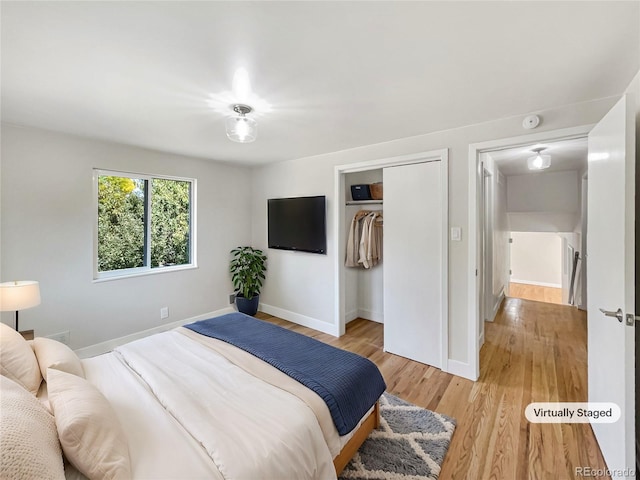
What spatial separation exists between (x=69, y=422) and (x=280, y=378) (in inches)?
35.5

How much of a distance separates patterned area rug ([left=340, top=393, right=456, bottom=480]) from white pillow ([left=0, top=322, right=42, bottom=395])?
1638mm

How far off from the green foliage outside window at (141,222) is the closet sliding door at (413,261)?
2687 mm

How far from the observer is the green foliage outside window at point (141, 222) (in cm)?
318

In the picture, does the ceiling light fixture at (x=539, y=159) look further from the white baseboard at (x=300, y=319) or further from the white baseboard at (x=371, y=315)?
the white baseboard at (x=300, y=319)

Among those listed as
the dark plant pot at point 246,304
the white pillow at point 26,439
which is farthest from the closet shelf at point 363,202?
the white pillow at point 26,439

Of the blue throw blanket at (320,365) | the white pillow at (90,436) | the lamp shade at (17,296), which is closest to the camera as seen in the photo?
the white pillow at (90,436)

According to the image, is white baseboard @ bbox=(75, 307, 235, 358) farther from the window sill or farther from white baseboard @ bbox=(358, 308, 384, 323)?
white baseboard @ bbox=(358, 308, 384, 323)

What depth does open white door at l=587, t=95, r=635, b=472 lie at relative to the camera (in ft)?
4.44

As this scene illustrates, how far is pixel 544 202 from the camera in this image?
511cm

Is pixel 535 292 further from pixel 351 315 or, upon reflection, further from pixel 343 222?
pixel 343 222

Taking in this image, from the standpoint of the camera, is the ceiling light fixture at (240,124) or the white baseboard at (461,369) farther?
the white baseboard at (461,369)

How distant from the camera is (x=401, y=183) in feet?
9.82

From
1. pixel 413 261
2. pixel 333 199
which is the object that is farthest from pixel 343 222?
pixel 413 261

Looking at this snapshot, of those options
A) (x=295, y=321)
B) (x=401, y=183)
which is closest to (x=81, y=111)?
(x=401, y=183)
